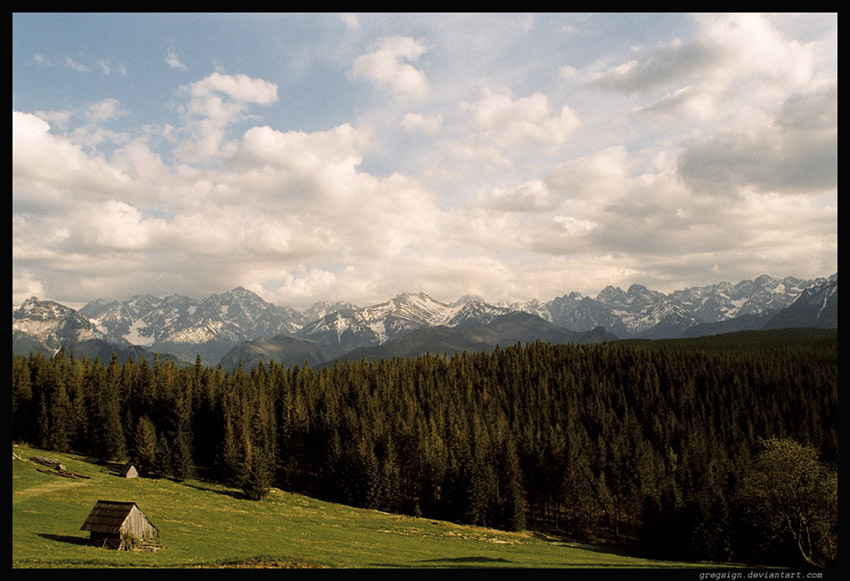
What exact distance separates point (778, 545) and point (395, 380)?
12662 cm

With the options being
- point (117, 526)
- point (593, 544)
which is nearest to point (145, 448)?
point (117, 526)

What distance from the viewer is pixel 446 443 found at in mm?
140000

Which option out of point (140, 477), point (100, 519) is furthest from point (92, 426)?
point (100, 519)

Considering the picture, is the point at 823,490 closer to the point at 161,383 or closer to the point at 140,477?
the point at 140,477

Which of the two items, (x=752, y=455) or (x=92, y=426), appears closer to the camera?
(x=92, y=426)

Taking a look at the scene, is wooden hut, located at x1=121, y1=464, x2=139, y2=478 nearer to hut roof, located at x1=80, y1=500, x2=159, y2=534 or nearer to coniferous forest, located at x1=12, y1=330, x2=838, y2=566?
coniferous forest, located at x1=12, y1=330, x2=838, y2=566

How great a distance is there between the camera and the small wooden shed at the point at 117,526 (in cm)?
5144

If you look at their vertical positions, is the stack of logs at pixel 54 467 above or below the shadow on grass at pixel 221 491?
above

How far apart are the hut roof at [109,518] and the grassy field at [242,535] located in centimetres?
179

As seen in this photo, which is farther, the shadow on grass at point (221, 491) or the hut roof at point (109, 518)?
the shadow on grass at point (221, 491)

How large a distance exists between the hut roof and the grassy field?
1795 millimetres

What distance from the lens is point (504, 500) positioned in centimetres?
11588

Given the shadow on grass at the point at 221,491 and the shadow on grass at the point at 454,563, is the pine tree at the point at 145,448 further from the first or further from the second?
the shadow on grass at the point at 454,563

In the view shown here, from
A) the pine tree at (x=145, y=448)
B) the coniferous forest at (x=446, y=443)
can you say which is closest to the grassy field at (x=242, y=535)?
the pine tree at (x=145, y=448)
